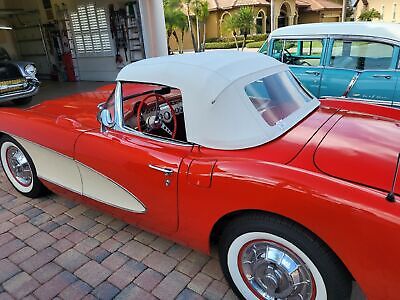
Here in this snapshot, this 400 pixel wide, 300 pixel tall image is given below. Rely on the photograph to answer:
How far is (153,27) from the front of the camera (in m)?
8.42

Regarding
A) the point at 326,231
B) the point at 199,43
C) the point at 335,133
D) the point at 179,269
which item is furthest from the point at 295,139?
the point at 199,43

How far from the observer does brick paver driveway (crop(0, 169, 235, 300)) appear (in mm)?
2176

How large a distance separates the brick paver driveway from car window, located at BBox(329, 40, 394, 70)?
414cm

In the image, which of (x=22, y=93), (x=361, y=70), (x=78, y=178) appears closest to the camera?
(x=78, y=178)

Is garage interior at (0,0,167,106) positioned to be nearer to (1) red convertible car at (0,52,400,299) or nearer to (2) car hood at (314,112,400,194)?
(1) red convertible car at (0,52,400,299)

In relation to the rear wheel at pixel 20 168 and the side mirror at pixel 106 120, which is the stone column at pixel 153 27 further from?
the side mirror at pixel 106 120

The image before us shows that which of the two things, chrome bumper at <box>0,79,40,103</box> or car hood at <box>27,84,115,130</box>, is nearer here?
car hood at <box>27,84,115,130</box>

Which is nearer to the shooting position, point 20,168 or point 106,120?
point 106,120

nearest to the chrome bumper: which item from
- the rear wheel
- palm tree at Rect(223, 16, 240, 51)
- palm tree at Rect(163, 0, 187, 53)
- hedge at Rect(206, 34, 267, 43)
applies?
the rear wheel

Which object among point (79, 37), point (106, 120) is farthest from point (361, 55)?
point (79, 37)

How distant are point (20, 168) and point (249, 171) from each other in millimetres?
2675

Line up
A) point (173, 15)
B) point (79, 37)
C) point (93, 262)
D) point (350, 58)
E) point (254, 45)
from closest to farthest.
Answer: point (93, 262)
point (350, 58)
point (79, 37)
point (173, 15)
point (254, 45)

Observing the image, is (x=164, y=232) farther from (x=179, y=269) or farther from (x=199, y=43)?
(x=199, y=43)

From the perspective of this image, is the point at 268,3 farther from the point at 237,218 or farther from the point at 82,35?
the point at 237,218
